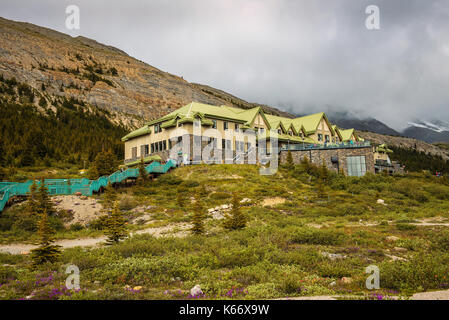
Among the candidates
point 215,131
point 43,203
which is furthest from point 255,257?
point 215,131

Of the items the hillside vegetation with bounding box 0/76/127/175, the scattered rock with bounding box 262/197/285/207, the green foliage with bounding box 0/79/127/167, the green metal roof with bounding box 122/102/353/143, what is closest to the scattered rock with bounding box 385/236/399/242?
the scattered rock with bounding box 262/197/285/207

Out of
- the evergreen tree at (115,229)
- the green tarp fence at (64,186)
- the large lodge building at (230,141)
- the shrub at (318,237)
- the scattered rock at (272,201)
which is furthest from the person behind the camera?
the large lodge building at (230,141)

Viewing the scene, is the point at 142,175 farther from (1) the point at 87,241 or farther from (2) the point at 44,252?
(2) the point at 44,252

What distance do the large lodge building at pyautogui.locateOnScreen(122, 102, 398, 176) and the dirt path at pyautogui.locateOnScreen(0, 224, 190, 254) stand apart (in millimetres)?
20735

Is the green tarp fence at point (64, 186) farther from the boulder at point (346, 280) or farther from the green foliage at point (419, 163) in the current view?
the green foliage at point (419, 163)

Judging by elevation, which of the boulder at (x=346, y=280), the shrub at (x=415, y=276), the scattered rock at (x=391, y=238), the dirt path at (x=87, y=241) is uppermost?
the shrub at (x=415, y=276)

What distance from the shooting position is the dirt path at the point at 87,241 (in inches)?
663

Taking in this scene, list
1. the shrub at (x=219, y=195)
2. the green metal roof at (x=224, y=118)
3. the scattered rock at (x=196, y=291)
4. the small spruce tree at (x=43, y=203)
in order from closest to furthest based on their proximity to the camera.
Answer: the scattered rock at (x=196, y=291)
the small spruce tree at (x=43, y=203)
the shrub at (x=219, y=195)
the green metal roof at (x=224, y=118)

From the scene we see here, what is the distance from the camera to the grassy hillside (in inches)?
340

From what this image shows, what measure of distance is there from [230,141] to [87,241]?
29684 mm

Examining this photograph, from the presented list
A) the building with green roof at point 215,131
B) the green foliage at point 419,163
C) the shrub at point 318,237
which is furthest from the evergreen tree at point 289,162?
the green foliage at point 419,163

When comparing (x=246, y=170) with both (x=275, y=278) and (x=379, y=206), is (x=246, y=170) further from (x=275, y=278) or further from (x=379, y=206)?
(x=275, y=278)

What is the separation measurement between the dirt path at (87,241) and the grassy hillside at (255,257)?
0.38 m

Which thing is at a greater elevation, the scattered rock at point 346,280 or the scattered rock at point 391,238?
the scattered rock at point 346,280
